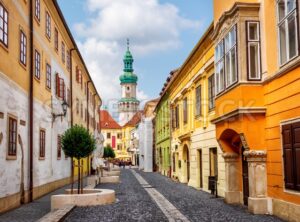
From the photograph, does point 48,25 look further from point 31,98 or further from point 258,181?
point 258,181

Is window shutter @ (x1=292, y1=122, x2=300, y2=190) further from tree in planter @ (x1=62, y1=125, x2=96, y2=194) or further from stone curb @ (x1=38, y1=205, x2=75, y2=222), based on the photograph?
tree in planter @ (x1=62, y1=125, x2=96, y2=194)

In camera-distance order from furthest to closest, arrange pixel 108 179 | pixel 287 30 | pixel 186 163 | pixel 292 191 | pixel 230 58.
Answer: pixel 108 179, pixel 186 163, pixel 230 58, pixel 287 30, pixel 292 191

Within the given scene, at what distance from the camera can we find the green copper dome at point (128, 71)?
130750 mm

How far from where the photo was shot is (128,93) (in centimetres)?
13325

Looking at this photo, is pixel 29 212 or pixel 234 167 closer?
pixel 29 212

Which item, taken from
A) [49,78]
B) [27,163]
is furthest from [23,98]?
[49,78]

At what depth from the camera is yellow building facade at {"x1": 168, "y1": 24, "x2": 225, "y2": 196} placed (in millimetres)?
20859

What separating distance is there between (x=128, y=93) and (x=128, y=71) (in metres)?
6.20

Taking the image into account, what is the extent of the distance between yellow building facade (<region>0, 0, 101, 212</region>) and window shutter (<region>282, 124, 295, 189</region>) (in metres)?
7.83

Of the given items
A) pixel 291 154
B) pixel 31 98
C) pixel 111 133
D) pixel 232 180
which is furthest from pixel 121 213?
pixel 111 133

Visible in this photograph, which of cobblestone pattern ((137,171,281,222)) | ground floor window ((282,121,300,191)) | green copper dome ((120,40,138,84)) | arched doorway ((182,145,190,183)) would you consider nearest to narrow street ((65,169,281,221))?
cobblestone pattern ((137,171,281,222))

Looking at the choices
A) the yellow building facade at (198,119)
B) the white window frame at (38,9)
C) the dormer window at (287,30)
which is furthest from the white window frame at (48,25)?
the dormer window at (287,30)

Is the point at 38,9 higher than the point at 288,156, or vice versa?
the point at 38,9

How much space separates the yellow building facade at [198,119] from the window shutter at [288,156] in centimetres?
666
